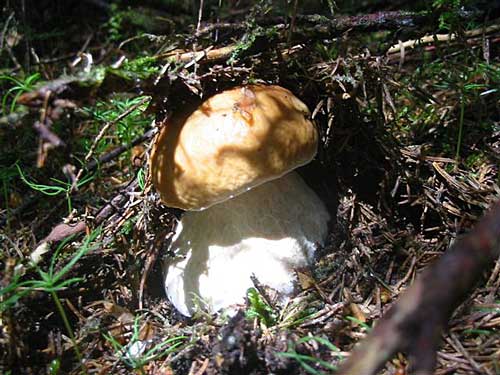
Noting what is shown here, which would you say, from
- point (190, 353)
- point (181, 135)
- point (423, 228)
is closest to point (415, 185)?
point (423, 228)

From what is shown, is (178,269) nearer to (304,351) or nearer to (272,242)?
(272,242)

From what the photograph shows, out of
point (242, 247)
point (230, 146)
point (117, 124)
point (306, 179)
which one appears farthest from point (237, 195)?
point (117, 124)

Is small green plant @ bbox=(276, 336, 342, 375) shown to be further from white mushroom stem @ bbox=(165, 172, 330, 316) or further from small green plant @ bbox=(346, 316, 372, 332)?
white mushroom stem @ bbox=(165, 172, 330, 316)

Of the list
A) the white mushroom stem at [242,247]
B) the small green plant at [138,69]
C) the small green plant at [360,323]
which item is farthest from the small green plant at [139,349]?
the small green plant at [138,69]

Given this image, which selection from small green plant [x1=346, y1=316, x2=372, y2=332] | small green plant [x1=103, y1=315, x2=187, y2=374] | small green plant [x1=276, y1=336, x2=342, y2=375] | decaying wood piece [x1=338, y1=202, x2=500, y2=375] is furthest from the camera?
small green plant [x1=103, y1=315, x2=187, y2=374]

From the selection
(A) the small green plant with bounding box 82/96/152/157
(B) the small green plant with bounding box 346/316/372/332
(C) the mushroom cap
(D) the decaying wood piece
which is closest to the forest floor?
(B) the small green plant with bounding box 346/316/372/332

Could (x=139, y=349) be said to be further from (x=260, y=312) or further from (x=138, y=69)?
(x=138, y=69)

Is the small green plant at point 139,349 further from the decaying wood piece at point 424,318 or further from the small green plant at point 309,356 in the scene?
the decaying wood piece at point 424,318
